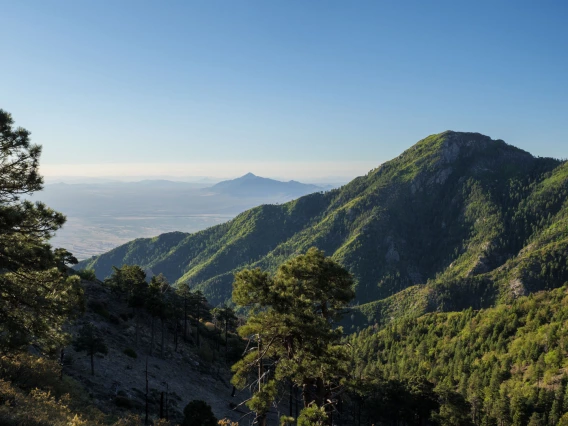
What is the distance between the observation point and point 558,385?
132375mm

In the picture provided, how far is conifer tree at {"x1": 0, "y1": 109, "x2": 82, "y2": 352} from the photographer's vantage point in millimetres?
14148

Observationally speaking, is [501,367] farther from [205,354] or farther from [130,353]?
[130,353]

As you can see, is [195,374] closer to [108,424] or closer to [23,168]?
[108,424]

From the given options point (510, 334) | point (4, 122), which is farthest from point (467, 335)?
point (4, 122)

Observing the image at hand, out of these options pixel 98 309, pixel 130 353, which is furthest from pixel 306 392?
pixel 98 309

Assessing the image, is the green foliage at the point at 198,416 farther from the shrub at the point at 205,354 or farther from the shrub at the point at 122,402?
the shrub at the point at 205,354

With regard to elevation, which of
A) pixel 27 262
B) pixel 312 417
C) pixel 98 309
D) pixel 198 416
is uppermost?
pixel 27 262

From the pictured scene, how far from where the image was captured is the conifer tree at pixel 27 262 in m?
14.1

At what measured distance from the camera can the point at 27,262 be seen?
1523 cm

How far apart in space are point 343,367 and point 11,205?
17.1 metres

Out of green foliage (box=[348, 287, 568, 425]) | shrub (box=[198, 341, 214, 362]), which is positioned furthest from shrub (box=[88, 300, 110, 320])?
green foliage (box=[348, 287, 568, 425])

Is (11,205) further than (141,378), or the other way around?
(141,378)

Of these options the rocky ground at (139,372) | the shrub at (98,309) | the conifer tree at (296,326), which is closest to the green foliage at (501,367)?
the rocky ground at (139,372)

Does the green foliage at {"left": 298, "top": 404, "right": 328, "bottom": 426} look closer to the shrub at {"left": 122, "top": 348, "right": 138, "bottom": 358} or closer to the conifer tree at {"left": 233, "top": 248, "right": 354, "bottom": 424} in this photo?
the conifer tree at {"left": 233, "top": 248, "right": 354, "bottom": 424}
